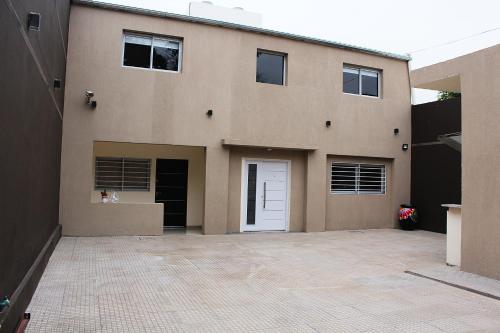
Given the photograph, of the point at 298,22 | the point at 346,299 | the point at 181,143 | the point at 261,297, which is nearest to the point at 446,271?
the point at 346,299

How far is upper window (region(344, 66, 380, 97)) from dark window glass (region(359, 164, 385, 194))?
7.73 feet

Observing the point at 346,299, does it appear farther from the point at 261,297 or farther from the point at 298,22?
the point at 298,22

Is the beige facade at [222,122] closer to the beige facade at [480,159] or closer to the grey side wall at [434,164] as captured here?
the grey side wall at [434,164]

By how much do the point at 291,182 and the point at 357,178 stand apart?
2367 mm

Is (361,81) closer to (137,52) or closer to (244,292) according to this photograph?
(137,52)

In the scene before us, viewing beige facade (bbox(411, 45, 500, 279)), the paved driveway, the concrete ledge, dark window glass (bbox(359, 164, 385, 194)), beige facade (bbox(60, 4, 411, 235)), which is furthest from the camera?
dark window glass (bbox(359, 164, 385, 194))

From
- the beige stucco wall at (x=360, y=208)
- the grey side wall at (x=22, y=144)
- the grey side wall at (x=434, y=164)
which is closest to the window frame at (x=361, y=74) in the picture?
the grey side wall at (x=434, y=164)

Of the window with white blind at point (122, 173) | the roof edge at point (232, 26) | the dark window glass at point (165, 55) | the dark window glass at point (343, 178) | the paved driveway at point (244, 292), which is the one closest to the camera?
the paved driveway at point (244, 292)

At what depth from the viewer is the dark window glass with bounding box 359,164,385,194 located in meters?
13.3

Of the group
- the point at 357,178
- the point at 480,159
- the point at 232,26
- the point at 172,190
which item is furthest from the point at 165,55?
the point at 480,159

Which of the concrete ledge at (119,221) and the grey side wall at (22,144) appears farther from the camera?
the concrete ledge at (119,221)

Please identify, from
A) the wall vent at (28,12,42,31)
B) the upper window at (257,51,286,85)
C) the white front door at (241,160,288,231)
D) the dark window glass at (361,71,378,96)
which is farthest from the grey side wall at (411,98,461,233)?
the wall vent at (28,12,42,31)

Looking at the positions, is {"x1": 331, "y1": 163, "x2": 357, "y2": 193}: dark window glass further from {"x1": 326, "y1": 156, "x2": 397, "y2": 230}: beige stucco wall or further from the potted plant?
the potted plant

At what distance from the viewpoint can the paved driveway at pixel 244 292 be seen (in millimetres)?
4543
